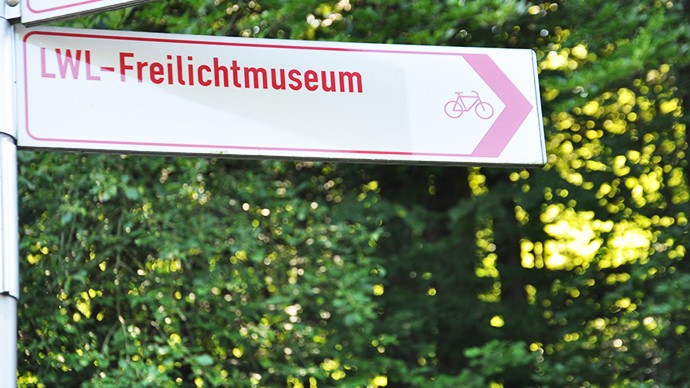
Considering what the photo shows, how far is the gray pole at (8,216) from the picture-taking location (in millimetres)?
1791

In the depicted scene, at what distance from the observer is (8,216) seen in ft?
6.13

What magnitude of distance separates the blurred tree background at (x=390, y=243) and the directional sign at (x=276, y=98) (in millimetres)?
3258

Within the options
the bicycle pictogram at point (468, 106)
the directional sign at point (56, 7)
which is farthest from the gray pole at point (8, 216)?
the bicycle pictogram at point (468, 106)

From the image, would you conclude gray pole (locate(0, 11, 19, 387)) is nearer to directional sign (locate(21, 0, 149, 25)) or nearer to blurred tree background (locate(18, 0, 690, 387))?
directional sign (locate(21, 0, 149, 25))

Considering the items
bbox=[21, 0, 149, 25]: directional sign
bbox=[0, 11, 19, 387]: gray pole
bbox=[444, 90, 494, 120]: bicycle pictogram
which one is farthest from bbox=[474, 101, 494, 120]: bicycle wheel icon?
bbox=[0, 11, 19, 387]: gray pole

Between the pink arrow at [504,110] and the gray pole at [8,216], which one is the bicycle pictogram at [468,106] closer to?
the pink arrow at [504,110]

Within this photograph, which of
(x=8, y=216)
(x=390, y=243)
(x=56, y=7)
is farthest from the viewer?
(x=390, y=243)

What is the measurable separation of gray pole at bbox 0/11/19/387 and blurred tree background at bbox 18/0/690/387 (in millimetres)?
3439

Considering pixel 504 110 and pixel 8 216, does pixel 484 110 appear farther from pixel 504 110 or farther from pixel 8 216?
pixel 8 216

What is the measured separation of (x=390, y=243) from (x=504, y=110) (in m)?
8.09

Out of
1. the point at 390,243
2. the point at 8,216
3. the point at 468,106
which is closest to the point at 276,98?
the point at 468,106

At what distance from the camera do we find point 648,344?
830cm

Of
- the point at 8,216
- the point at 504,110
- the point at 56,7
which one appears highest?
the point at 56,7

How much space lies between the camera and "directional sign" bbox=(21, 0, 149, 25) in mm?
2016
